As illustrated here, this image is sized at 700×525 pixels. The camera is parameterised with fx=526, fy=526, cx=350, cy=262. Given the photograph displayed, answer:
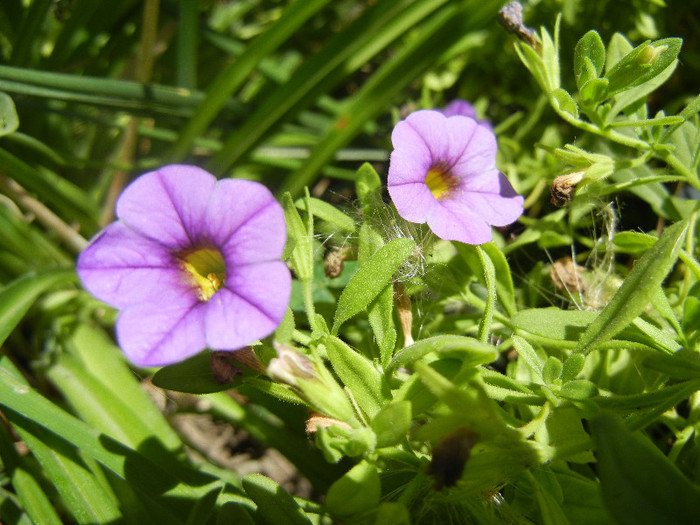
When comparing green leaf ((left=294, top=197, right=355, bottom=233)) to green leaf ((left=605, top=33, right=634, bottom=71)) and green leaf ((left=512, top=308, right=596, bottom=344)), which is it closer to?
green leaf ((left=512, top=308, right=596, bottom=344))

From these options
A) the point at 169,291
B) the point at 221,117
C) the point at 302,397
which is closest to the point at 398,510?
the point at 302,397

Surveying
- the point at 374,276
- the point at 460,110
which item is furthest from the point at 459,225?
the point at 460,110

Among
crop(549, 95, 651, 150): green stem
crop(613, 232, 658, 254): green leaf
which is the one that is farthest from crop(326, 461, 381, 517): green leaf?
crop(549, 95, 651, 150): green stem

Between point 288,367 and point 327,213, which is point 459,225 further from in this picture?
point 288,367

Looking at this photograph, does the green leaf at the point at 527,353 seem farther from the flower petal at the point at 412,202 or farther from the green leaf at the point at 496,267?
the flower petal at the point at 412,202

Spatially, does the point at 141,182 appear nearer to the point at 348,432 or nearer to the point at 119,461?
the point at 348,432

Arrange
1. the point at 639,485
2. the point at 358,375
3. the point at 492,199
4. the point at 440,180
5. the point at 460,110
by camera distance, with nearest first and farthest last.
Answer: the point at 639,485 < the point at 358,375 < the point at 492,199 < the point at 440,180 < the point at 460,110
